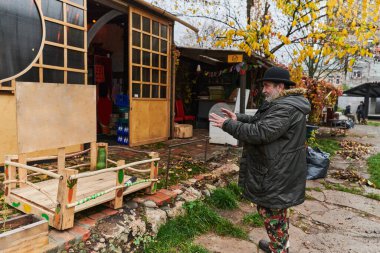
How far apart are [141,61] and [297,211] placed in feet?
16.4

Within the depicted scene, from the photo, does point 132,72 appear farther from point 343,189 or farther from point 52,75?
point 343,189

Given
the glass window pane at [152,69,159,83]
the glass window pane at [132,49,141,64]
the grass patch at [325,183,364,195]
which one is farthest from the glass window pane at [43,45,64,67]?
the grass patch at [325,183,364,195]

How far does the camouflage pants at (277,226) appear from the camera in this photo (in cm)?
269

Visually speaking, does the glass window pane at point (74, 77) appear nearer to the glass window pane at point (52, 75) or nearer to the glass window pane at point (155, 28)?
the glass window pane at point (52, 75)

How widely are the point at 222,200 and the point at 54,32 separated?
4132mm

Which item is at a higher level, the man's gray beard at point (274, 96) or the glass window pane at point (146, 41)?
the glass window pane at point (146, 41)

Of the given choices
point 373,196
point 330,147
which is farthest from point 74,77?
point 330,147

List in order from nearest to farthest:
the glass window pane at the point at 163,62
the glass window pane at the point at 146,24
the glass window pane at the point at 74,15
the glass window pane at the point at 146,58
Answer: the glass window pane at the point at 74,15 → the glass window pane at the point at 146,24 → the glass window pane at the point at 146,58 → the glass window pane at the point at 163,62

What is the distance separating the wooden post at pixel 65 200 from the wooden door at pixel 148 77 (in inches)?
176

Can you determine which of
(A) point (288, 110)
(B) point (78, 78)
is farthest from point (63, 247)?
(B) point (78, 78)

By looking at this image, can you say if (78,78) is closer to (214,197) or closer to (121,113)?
(121,113)

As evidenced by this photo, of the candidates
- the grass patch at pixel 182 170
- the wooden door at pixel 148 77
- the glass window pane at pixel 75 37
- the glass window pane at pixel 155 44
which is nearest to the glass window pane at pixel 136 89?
the wooden door at pixel 148 77

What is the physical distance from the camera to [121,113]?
7.70m

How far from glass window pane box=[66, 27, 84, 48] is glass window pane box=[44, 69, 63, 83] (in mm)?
634
